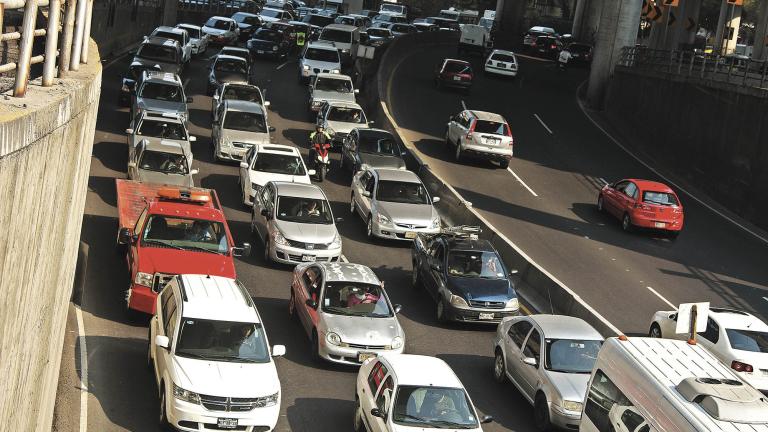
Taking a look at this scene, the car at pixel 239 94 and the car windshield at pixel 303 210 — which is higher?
the car at pixel 239 94

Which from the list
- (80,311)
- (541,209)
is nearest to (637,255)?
(541,209)

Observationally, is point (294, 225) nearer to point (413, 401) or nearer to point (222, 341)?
point (222, 341)

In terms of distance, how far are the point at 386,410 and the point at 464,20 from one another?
9362 cm

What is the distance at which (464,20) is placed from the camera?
351 ft

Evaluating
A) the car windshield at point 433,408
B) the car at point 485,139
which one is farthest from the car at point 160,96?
the car windshield at point 433,408

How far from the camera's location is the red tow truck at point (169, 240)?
19891mm

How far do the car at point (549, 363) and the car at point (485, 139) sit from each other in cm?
1833

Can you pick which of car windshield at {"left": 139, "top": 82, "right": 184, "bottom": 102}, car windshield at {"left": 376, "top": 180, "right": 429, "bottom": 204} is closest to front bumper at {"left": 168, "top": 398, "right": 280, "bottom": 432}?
car windshield at {"left": 376, "top": 180, "right": 429, "bottom": 204}

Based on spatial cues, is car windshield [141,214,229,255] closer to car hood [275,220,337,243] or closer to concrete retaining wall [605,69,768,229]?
car hood [275,220,337,243]

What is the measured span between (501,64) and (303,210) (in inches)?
1451

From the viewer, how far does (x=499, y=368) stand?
66.1 feet

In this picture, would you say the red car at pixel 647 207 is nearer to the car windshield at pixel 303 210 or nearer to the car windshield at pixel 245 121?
the car windshield at pixel 245 121

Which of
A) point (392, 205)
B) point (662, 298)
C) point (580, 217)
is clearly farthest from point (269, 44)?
point (662, 298)

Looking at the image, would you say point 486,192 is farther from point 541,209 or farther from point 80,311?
point 80,311
